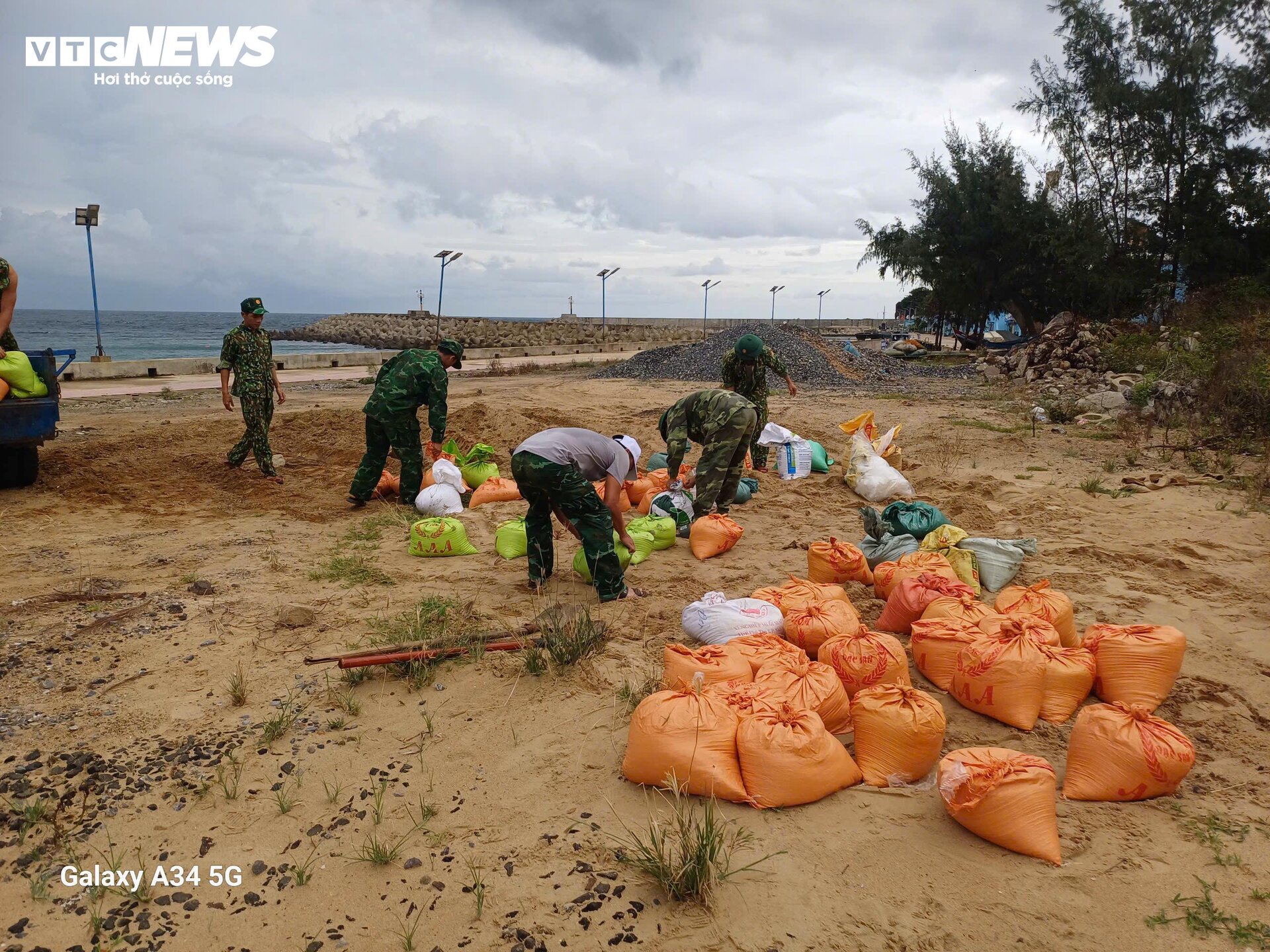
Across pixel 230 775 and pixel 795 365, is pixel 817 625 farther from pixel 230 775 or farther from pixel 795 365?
pixel 795 365

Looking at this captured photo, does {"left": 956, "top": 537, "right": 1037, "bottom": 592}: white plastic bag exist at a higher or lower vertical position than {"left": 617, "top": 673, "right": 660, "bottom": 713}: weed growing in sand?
higher

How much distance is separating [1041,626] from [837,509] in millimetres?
3072

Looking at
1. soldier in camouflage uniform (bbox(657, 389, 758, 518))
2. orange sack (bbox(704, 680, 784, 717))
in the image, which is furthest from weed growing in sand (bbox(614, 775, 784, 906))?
soldier in camouflage uniform (bbox(657, 389, 758, 518))

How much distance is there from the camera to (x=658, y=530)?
16.6 ft

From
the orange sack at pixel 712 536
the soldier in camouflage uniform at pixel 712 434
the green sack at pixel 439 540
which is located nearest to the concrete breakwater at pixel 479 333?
the soldier in camouflage uniform at pixel 712 434

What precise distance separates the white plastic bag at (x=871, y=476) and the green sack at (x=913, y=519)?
1324 millimetres

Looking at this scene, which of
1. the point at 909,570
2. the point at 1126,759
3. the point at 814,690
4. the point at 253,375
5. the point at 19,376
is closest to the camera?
the point at 1126,759

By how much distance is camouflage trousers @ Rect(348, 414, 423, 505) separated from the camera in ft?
19.1

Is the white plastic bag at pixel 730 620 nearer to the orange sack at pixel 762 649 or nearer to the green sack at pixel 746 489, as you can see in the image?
the orange sack at pixel 762 649

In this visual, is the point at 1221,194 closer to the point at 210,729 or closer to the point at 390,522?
the point at 390,522

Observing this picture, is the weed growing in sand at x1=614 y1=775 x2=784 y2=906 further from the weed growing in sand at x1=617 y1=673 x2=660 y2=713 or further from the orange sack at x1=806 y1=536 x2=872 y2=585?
the orange sack at x1=806 y1=536 x2=872 y2=585

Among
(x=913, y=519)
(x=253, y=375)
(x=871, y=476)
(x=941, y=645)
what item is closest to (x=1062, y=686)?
(x=941, y=645)

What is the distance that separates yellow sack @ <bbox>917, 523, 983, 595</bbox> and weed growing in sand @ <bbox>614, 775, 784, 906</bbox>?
2.36 m

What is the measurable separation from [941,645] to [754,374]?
423 cm
